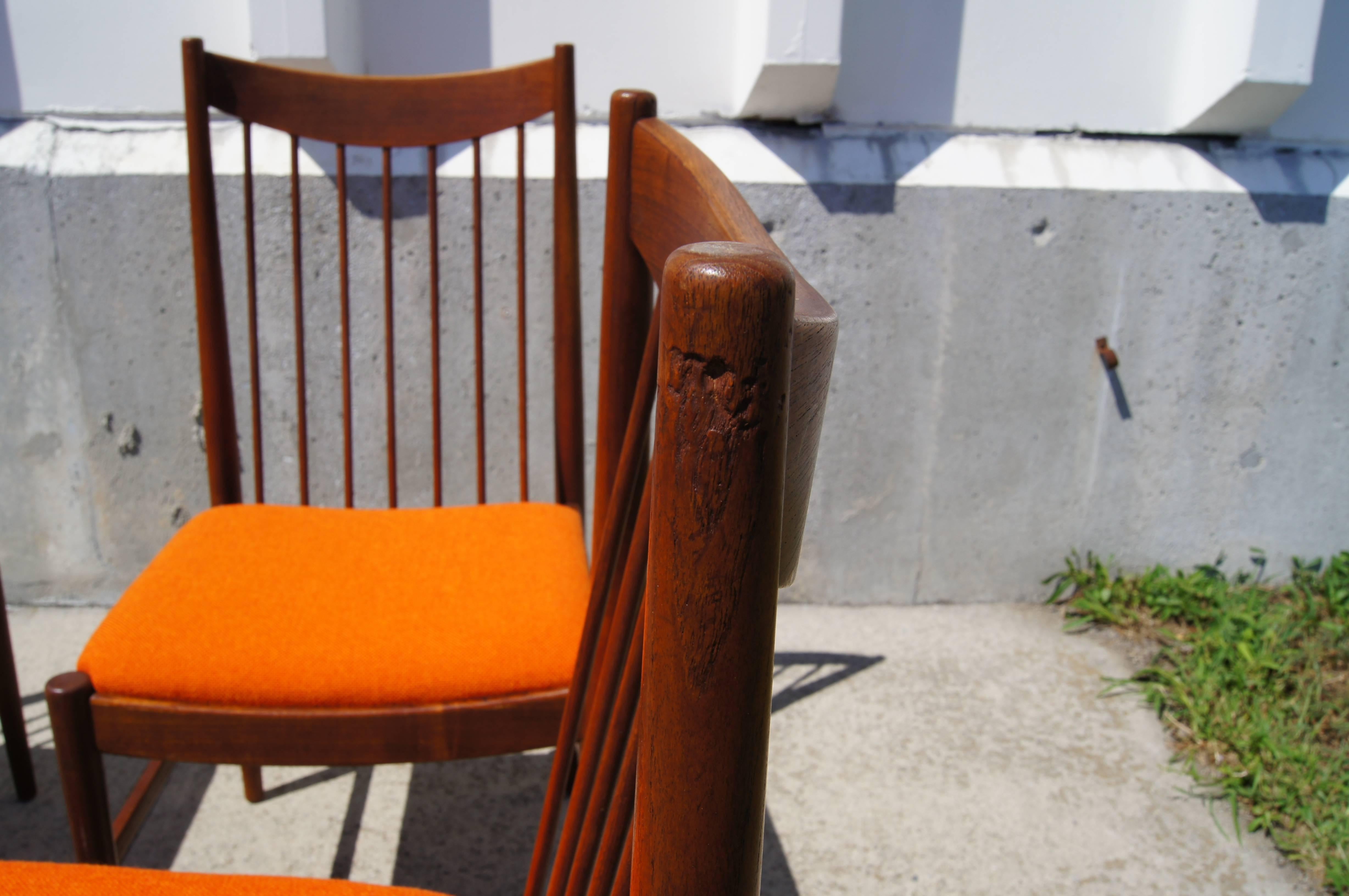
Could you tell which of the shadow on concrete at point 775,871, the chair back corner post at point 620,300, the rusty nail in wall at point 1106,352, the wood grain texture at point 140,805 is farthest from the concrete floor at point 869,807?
the chair back corner post at point 620,300

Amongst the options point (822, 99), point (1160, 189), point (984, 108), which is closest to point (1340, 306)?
point (1160, 189)

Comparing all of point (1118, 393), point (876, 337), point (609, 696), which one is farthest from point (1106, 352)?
point (609, 696)

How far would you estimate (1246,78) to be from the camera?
2.00 m

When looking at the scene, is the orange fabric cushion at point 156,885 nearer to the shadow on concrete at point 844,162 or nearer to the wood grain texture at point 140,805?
the wood grain texture at point 140,805

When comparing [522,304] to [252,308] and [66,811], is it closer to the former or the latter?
[252,308]

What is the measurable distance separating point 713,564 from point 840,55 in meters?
1.89

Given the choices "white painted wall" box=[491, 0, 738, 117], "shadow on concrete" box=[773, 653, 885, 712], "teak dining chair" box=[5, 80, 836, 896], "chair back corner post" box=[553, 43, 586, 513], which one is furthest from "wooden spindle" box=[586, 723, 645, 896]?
"white painted wall" box=[491, 0, 738, 117]

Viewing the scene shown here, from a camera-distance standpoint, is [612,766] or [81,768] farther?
[81,768]

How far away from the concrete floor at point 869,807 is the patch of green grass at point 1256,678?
0.20 ft

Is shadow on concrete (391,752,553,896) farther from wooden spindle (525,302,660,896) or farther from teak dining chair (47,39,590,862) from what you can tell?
wooden spindle (525,302,660,896)

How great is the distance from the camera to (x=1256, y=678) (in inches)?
77.4

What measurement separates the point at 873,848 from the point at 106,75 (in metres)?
2.17

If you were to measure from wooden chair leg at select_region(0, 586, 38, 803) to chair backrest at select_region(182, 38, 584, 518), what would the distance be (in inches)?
20.0

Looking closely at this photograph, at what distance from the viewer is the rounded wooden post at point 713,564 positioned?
30 cm
